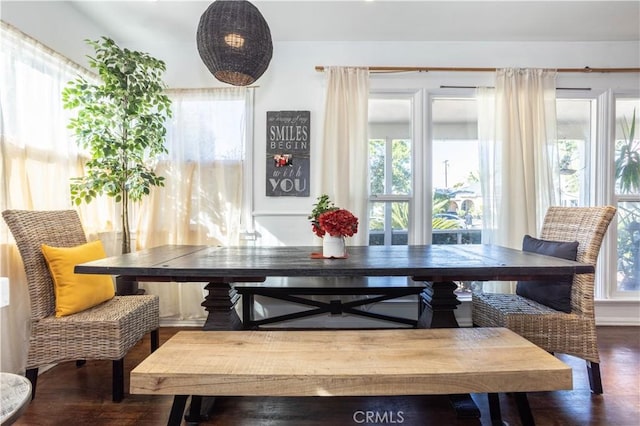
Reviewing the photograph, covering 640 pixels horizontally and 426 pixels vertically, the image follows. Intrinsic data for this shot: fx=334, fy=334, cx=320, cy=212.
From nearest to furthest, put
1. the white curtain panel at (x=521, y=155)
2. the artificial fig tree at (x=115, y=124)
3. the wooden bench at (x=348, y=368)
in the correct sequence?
the wooden bench at (x=348, y=368), the artificial fig tree at (x=115, y=124), the white curtain panel at (x=521, y=155)

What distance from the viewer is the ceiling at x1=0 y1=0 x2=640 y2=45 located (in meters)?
2.54

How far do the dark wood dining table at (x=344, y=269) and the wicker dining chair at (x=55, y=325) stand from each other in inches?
13.6

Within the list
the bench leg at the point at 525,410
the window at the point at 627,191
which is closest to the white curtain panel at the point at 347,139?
the bench leg at the point at 525,410

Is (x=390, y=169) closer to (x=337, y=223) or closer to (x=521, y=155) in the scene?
(x=521, y=155)

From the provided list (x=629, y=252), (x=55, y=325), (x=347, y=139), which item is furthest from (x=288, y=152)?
(x=629, y=252)

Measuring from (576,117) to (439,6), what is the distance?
173 centimetres

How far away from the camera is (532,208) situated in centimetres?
291

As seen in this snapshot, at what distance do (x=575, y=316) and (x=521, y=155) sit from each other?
1498 millimetres

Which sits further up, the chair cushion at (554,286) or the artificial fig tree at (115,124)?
the artificial fig tree at (115,124)

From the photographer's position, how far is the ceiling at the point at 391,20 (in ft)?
8.32

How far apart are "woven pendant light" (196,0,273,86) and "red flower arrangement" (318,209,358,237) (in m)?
0.91

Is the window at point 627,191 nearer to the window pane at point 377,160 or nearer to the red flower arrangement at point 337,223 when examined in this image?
the window pane at point 377,160

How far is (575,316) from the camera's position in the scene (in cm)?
191

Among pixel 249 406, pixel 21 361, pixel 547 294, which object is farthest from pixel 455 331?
pixel 21 361
